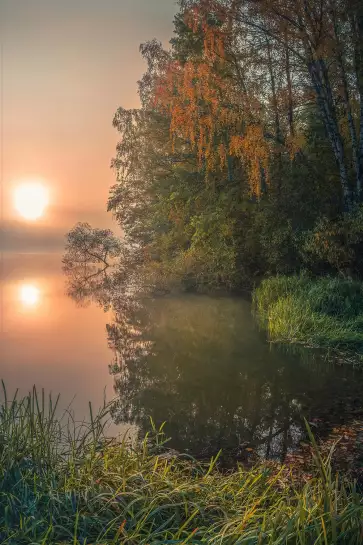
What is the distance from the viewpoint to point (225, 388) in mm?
9039

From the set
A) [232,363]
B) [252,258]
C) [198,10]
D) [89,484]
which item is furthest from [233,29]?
[89,484]

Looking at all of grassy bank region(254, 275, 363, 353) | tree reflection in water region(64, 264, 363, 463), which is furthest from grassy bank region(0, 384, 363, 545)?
grassy bank region(254, 275, 363, 353)

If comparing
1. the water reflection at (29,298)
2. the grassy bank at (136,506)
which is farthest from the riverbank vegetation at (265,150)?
the grassy bank at (136,506)

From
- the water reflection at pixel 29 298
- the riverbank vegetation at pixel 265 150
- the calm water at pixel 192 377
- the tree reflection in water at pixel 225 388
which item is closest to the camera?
the tree reflection in water at pixel 225 388

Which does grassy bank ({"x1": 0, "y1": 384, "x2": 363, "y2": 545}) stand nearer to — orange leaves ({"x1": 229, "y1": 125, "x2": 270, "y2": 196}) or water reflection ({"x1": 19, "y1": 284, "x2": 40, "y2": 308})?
orange leaves ({"x1": 229, "y1": 125, "x2": 270, "y2": 196})

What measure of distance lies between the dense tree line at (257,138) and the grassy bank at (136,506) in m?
12.6

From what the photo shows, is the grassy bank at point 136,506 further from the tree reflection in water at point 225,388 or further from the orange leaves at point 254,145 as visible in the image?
the orange leaves at point 254,145

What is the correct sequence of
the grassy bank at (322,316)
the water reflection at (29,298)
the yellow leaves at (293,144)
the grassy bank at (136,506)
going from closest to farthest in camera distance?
the grassy bank at (136,506) < the grassy bank at (322,316) < the yellow leaves at (293,144) < the water reflection at (29,298)

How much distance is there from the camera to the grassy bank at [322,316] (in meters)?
12.1

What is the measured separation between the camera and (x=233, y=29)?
17.3 m

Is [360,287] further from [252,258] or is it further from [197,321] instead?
[252,258]

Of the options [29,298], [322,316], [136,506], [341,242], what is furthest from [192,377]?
[29,298]

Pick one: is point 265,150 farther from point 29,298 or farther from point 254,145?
point 29,298

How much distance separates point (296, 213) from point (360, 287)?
5531 millimetres
